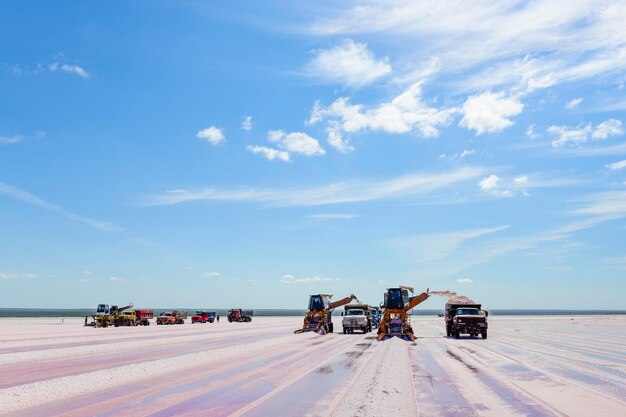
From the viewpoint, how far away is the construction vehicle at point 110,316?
193ft

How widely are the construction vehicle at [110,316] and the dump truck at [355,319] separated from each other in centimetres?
2995

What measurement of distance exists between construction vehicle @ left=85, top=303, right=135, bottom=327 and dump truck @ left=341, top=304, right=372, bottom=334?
98.3ft

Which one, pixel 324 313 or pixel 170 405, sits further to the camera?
pixel 324 313

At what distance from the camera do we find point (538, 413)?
10547 millimetres

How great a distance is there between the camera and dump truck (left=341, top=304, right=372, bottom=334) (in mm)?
44344

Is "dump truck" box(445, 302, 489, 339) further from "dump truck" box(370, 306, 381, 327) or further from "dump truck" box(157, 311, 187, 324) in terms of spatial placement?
"dump truck" box(157, 311, 187, 324)

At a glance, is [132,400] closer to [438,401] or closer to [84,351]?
[438,401]

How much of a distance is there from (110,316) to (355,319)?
106ft

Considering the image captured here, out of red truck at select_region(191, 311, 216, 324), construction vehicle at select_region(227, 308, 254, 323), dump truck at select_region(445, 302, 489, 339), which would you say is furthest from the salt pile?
construction vehicle at select_region(227, 308, 254, 323)

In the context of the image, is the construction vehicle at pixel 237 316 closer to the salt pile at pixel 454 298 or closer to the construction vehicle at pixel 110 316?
the construction vehicle at pixel 110 316

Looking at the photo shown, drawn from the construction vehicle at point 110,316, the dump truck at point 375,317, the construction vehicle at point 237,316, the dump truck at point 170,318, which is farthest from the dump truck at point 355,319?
the construction vehicle at point 237,316

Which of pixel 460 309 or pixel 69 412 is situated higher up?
pixel 460 309

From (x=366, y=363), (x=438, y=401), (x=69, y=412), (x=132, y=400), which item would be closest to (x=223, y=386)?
(x=132, y=400)

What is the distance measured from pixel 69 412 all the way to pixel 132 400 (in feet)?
5.21
